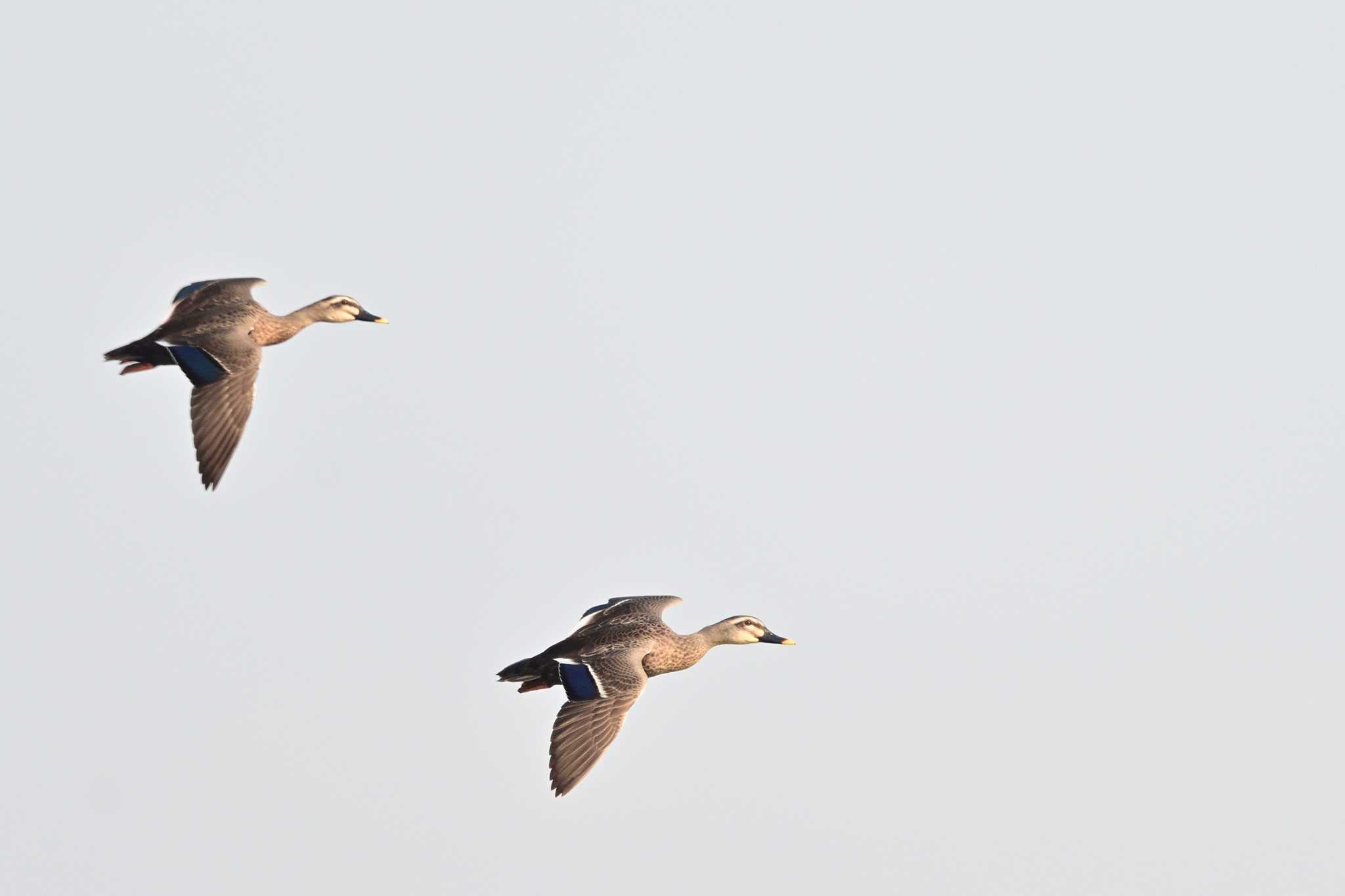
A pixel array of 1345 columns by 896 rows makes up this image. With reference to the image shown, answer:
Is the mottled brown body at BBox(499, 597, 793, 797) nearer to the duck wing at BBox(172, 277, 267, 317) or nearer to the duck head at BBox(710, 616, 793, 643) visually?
the duck head at BBox(710, 616, 793, 643)

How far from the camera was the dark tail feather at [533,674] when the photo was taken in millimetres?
39312

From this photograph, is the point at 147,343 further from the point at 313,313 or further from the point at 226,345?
the point at 313,313

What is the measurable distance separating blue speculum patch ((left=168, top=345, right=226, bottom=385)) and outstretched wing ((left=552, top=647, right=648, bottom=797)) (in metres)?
8.15

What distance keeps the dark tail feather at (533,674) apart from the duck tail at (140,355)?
27.6 feet

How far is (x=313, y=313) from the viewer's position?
148 ft

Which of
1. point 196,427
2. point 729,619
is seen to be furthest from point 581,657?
point 196,427

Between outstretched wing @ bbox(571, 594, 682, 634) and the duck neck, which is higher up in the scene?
the duck neck

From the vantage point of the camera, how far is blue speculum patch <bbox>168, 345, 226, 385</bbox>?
1586 inches

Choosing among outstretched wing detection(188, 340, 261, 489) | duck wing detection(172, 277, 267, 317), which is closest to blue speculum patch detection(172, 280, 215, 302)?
duck wing detection(172, 277, 267, 317)

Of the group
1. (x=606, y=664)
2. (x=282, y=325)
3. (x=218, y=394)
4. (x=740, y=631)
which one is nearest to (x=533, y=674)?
(x=606, y=664)

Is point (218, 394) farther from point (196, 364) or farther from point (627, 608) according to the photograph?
point (627, 608)

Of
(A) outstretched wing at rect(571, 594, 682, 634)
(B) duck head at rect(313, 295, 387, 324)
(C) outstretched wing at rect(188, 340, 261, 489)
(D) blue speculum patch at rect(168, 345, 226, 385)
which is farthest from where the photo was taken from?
(B) duck head at rect(313, 295, 387, 324)

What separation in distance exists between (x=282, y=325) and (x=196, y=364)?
355 cm

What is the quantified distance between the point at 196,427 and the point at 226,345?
2.51m
